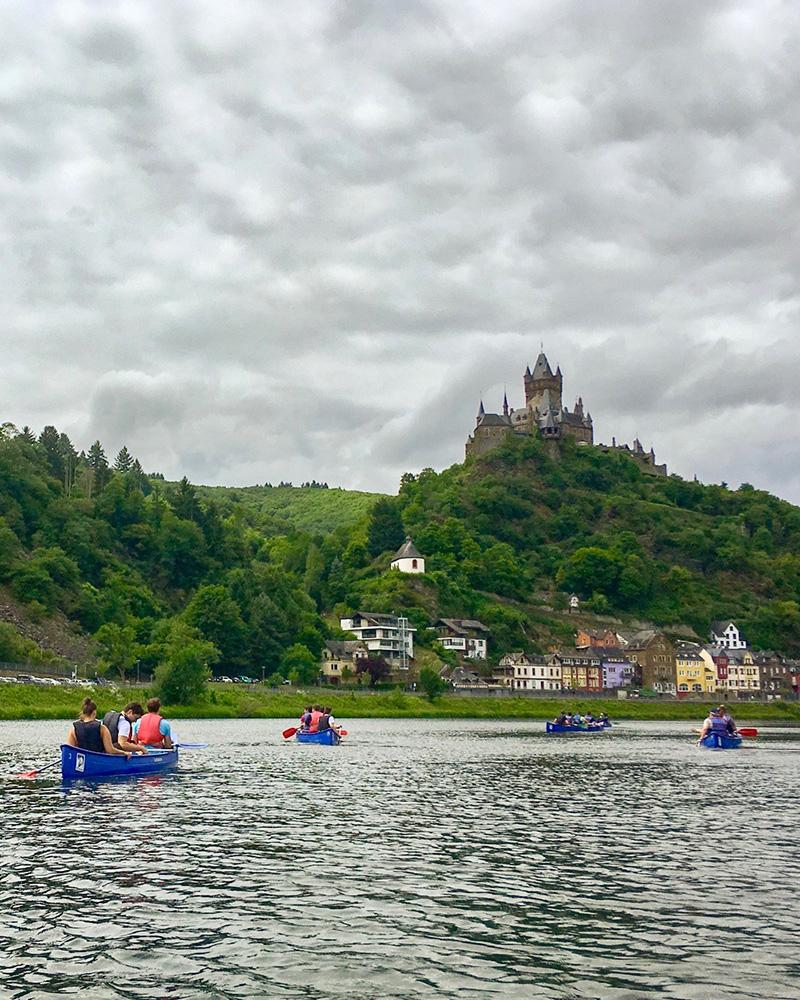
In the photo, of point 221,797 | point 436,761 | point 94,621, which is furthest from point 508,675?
point 221,797

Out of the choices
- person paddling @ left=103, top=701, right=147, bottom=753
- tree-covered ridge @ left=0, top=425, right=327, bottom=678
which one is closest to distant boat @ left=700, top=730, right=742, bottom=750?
person paddling @ left=103, top=701, right=147, bottom=753

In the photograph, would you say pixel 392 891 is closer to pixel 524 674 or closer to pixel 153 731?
pixel 153 731

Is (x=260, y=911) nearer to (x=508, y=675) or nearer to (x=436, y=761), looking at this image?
(x=436, y=761)

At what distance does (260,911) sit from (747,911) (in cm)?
883

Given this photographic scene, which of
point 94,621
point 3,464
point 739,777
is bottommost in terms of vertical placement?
point 739,777

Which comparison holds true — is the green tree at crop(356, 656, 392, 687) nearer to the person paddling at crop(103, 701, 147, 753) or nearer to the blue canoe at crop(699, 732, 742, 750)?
the blue canoe at crop(699, 732, 742, 750)

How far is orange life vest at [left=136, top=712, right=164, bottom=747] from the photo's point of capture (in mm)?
43031

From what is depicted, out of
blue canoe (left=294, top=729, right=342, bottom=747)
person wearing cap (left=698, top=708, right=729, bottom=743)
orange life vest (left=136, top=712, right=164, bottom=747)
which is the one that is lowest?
blue canoe (left=294, top=729, right=342, bottom=747)

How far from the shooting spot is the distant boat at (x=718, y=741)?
7419 centimetres

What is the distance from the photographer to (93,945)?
51.8ft

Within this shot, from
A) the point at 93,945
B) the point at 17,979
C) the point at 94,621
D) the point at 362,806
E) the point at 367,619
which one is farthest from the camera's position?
the point at 367,619

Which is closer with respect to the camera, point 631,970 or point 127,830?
point 631,970

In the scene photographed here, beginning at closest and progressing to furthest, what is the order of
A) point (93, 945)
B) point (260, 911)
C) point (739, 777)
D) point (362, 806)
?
point (93, 945) < point (260, 911) < point (362, 806) < point (739, 777)

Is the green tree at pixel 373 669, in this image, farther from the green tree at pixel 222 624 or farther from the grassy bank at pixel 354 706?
the green tree at pixel 222 624
